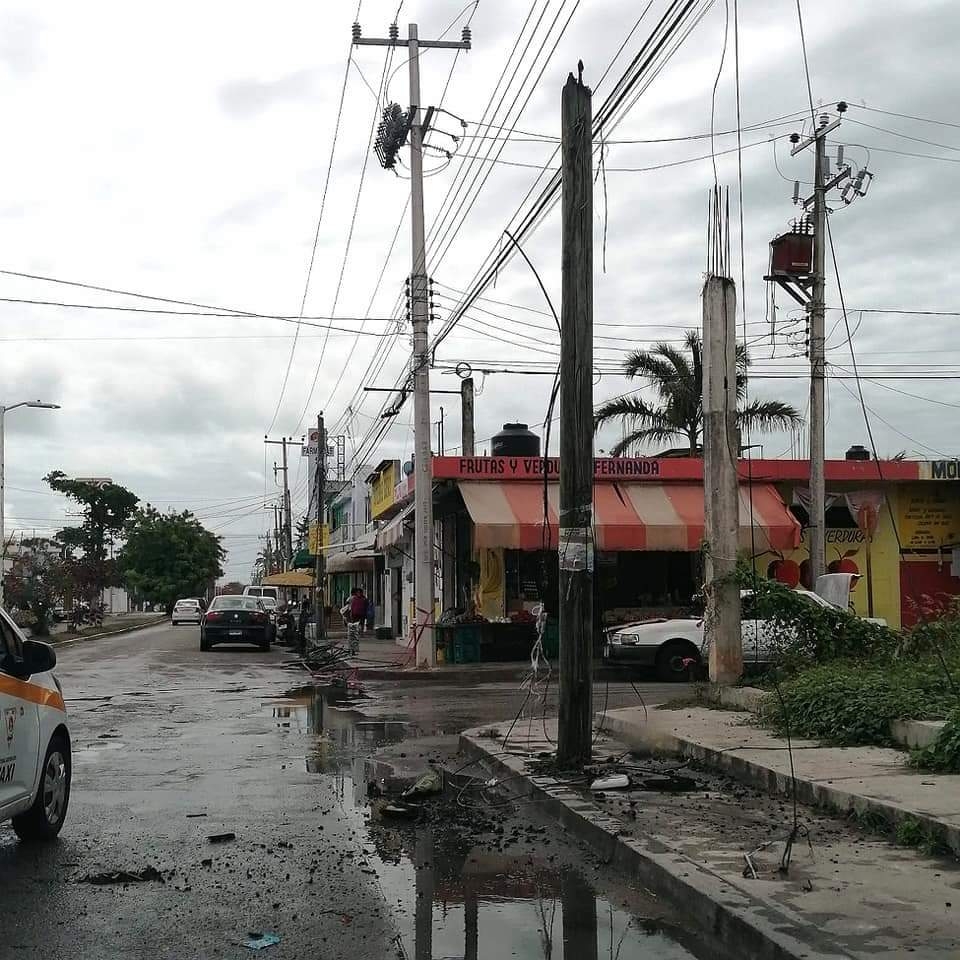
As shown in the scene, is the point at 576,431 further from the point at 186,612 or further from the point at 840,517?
the point at 186,612

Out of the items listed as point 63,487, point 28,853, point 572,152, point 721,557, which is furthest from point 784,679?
point 63,487

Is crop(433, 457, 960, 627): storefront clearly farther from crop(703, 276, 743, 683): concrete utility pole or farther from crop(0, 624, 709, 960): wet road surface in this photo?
crop(0, 624, 709, 960): wet road surface

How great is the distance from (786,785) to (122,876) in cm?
464

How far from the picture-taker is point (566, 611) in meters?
9.49

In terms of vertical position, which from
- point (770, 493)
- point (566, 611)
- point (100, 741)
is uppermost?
point (770, 493)

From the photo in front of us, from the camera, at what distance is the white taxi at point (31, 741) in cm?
683

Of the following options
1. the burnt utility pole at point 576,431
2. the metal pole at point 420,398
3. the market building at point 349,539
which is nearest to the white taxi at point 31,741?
the burnt utility pole at point 576,431

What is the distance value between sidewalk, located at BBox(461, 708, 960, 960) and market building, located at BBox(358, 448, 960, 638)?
53.1ft

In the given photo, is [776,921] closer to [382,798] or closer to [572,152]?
[382,798]

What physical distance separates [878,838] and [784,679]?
21.2 feet

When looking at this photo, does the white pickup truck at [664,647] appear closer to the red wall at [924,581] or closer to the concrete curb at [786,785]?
the concrete curb at [786,785]

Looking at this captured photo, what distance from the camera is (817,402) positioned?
75.4 feet

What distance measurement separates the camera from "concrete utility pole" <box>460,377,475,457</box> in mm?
34219

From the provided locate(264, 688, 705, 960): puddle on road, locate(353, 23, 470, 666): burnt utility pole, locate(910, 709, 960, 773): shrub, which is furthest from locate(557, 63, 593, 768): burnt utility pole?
locate(353, 23, 470, 666): burnt utility pole
